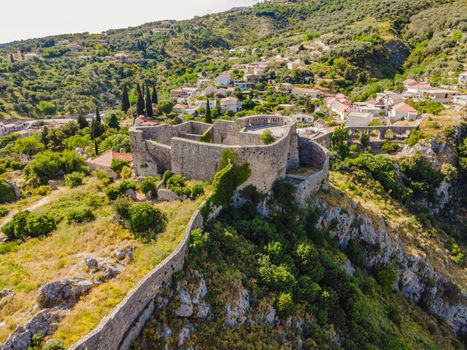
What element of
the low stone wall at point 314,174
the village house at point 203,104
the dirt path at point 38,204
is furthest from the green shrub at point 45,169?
the village house at point 203,104

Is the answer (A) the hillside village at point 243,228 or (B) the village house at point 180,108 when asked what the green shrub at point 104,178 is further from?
(B) the village house at point 180,108

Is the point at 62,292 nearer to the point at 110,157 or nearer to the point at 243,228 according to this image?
the point at 243,228

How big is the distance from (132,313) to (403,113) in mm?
57176

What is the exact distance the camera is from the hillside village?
16422 millimetres

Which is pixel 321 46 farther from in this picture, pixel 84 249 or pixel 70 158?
pixel 84 249

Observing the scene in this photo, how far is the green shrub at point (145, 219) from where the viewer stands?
20969 millimetres

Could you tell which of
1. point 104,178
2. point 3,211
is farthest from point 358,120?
point 3,211

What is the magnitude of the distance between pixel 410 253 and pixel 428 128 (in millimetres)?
26213


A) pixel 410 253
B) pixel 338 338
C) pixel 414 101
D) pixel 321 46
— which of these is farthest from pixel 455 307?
pixel 321 46

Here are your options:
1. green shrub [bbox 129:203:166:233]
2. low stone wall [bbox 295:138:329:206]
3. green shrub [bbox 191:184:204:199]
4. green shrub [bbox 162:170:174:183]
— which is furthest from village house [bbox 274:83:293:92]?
green shrub [bbox 129:203:166:233]

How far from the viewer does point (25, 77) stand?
10800 cm

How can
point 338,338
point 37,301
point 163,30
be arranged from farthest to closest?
point 163,30 → point 338,338 → point 37,301

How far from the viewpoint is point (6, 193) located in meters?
34.7

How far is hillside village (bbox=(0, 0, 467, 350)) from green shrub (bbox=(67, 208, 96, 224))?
0.29 ft
